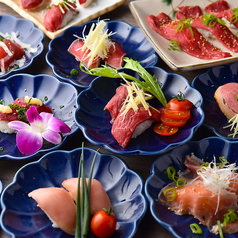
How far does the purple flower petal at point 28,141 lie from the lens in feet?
7.17

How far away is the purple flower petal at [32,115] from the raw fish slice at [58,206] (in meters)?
0.55

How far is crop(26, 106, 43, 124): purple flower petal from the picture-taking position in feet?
7.50

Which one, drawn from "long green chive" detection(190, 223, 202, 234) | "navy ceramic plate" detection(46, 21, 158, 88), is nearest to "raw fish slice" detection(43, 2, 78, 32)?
"navy ceramic plate" detection(46, 21, 158, 88)

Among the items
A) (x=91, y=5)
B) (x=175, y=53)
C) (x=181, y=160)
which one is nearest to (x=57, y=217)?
(x=181, y=160)

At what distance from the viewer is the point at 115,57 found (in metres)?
2.88

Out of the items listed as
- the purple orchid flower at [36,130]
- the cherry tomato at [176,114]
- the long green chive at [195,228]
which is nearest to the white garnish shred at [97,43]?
the purple orchid flower at [36,130]

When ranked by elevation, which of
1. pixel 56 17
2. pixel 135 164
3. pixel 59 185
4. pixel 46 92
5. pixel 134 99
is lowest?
pixel 135 164

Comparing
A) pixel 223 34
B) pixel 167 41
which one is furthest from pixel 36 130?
pixel 223 34

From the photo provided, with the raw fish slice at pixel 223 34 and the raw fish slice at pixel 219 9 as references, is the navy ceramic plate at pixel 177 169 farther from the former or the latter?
the raw fish slice at pixel 219 9

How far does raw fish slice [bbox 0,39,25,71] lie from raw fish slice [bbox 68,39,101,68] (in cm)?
43

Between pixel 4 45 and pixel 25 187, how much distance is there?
1.40 m

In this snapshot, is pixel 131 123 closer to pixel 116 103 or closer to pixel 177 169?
pixel 116 103

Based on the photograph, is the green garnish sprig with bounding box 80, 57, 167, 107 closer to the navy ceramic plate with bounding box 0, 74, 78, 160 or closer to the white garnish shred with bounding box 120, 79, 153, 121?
the white garnish shred with bounding box 120, 79, 153, 121

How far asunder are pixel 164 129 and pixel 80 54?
1.06m
